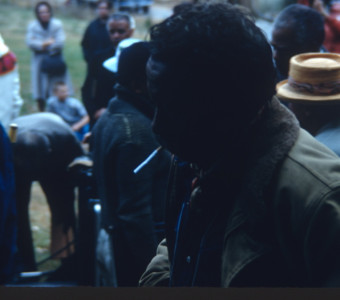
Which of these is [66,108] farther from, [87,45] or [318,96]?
[318,96]

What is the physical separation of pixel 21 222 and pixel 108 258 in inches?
63.5

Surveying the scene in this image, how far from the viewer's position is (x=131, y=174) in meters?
2.90

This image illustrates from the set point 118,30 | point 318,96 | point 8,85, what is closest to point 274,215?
point 318,96

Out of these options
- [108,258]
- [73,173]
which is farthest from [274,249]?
[73,173]

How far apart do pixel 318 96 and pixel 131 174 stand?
0.98 meters

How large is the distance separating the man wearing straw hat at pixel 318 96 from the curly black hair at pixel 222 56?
1253 millimetres

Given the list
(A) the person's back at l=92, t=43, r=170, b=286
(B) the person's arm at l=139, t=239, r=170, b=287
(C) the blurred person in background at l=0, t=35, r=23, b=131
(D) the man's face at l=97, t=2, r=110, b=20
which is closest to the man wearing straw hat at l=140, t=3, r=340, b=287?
(B) the person's arm at l=139, t=239, r=170, b=287

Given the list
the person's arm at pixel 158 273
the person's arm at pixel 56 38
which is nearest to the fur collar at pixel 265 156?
the person's arm at pixel 158 273

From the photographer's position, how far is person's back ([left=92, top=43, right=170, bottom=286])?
292 cm

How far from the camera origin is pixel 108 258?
316cm

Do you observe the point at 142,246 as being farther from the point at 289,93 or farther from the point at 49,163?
the point at 49,163

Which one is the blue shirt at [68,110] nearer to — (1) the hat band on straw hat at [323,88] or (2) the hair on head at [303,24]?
(2) the hair on head at [303,24]

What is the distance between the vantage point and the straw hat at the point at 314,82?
262 centimetres

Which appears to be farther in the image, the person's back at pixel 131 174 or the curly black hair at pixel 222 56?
the person's back at pixel 131 174
